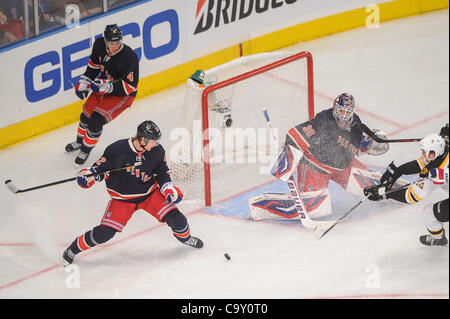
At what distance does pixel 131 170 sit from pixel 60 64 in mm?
2223

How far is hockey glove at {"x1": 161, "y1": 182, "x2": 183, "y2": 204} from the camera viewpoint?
5.86 m

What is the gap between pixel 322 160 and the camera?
6.45 meters

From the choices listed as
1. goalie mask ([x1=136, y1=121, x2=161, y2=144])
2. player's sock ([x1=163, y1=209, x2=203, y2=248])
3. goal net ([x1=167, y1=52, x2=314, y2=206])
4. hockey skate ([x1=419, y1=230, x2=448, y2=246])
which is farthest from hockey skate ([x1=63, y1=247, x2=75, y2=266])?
hockey skate ([x1=419, y1=230, x2=448, y2=246])

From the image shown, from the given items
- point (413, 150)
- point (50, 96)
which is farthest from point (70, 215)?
point (413, 150)

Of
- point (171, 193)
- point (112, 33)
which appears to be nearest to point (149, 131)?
point (171, 193)

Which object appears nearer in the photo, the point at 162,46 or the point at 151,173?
the point at 151,173

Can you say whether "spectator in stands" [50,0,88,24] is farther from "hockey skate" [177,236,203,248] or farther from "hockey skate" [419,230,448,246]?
"hockey skate" [419,230,448,246]

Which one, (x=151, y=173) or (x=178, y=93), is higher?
(x=151, y=173)

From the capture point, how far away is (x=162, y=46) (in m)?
8.40

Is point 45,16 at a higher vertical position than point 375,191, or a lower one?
higher

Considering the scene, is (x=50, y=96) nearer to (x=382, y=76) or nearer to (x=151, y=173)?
(x=151, y=173)

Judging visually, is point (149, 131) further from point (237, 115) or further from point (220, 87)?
point (237, 115)

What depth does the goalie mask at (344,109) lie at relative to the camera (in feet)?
20.5

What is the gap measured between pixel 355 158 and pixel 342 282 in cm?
123
